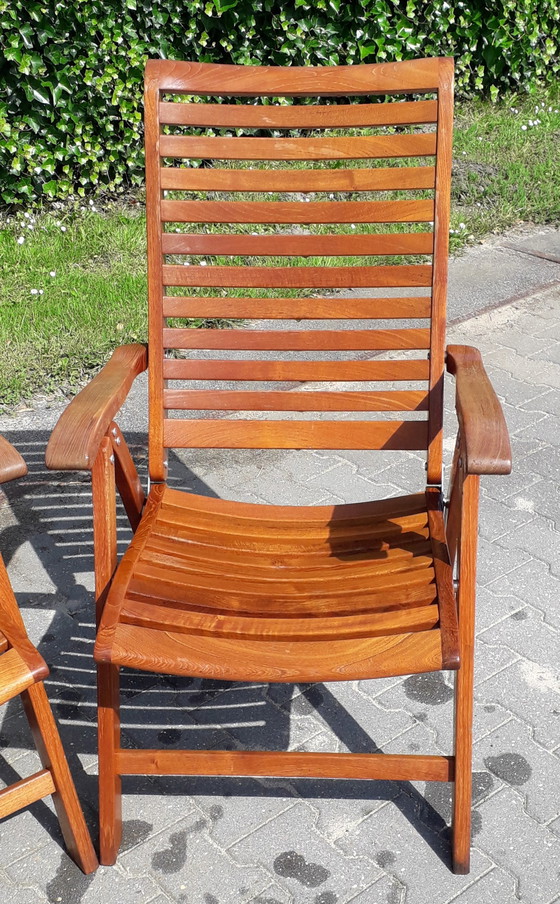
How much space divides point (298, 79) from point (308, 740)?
1.61m

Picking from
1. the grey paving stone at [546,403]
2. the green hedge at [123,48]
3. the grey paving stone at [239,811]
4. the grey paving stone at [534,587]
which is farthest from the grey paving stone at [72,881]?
the green hedge at [123,48]

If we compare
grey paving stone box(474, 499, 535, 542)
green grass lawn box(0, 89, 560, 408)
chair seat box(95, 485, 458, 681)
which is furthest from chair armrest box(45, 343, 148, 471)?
green grass lawn box(0, 89, 560, 408)

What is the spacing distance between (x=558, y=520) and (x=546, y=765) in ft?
3.43

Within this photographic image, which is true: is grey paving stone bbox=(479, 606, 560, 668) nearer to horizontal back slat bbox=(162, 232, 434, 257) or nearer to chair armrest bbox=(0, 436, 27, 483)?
horizontal back slat bbox=(162, 232, 434, 257)

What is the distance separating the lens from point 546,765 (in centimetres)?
238

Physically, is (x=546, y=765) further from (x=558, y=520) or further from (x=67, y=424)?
(x=67, y=424)

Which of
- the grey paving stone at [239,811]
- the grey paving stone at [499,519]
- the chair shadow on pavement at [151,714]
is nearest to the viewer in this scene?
the grey paving stone at [239,811]

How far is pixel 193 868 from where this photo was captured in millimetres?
2152

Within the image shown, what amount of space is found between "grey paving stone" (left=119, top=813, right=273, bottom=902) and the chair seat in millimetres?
547

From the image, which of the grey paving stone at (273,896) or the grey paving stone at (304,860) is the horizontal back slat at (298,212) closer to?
the grey paving stone at (304,860)

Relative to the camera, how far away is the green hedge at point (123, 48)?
4949 mm

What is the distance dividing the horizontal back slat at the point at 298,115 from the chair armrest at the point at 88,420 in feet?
2.04

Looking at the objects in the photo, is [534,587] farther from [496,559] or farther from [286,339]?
[286,339]

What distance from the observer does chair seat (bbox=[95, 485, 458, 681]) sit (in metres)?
1.87
